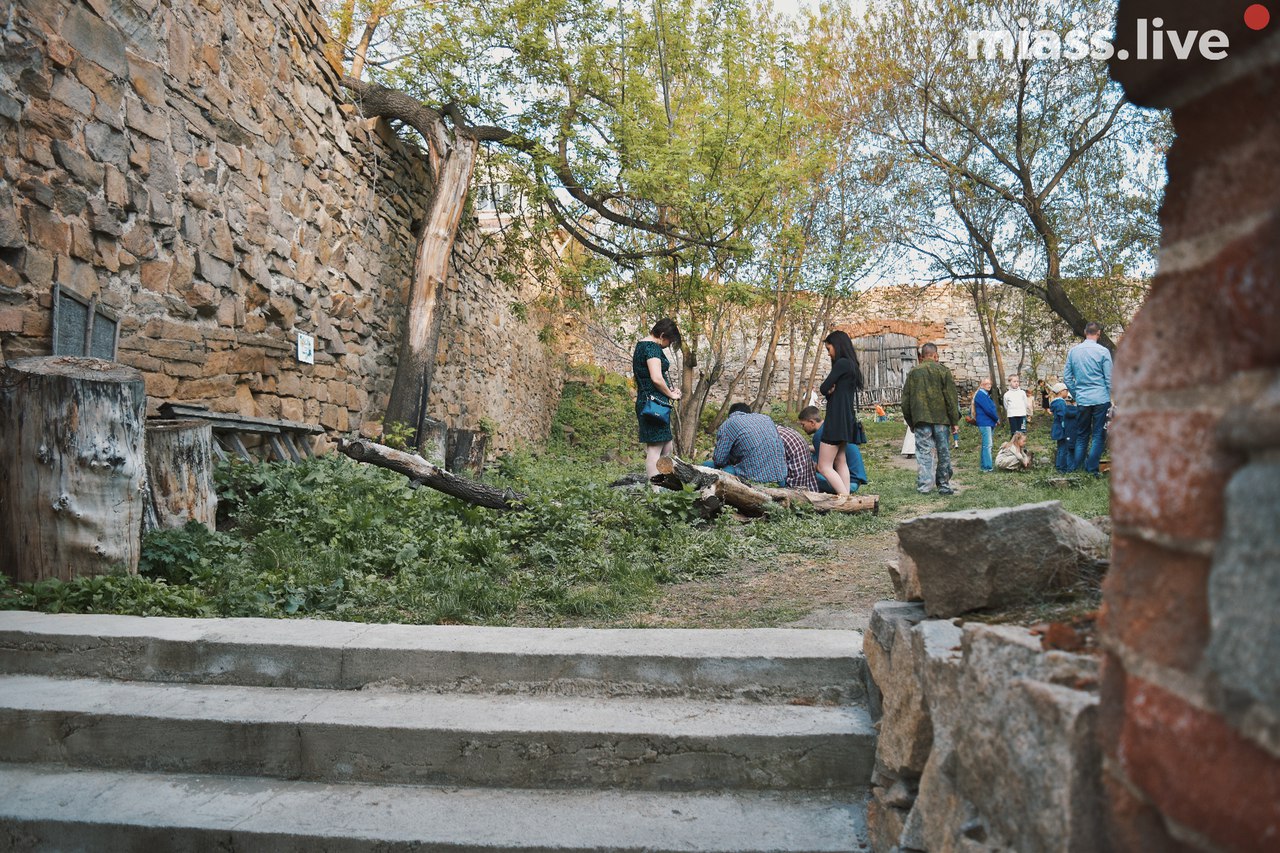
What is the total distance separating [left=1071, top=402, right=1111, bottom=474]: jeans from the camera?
28.5 feet

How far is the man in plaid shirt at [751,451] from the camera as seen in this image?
6.71 metres

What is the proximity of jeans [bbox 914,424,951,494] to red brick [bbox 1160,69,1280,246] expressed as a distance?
741 centimetres

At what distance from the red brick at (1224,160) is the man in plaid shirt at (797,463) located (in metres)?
5.76

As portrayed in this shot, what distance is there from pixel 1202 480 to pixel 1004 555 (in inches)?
43.4

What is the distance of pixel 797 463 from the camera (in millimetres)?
6973

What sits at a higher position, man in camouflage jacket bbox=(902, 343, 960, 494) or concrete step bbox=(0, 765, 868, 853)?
man in camouflage jacket bbox=(902, 343, 960, 494)

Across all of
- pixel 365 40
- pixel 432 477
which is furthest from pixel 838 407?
pixel 365 40

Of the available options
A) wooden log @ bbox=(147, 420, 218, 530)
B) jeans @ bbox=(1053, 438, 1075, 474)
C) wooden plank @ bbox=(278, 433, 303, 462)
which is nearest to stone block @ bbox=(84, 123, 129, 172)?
wooden log @ bbox=(147, 420, 218, 530)

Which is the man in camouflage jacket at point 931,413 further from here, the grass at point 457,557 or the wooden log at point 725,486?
the wooden log at point 725,486

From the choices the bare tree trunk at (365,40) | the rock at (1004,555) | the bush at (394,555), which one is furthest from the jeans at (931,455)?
the bare tree trunk at (365,40)

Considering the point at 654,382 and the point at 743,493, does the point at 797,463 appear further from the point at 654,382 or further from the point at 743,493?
the point at 654,382

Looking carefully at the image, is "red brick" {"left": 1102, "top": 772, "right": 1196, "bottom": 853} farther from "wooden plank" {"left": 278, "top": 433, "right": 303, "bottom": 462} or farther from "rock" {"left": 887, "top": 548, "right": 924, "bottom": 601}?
"wooden plank" {"left": 278, "top": 433, "right": 303, "bottom": 462}

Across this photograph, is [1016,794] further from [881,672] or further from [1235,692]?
[881,672]

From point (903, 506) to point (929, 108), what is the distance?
9076 millimetres
